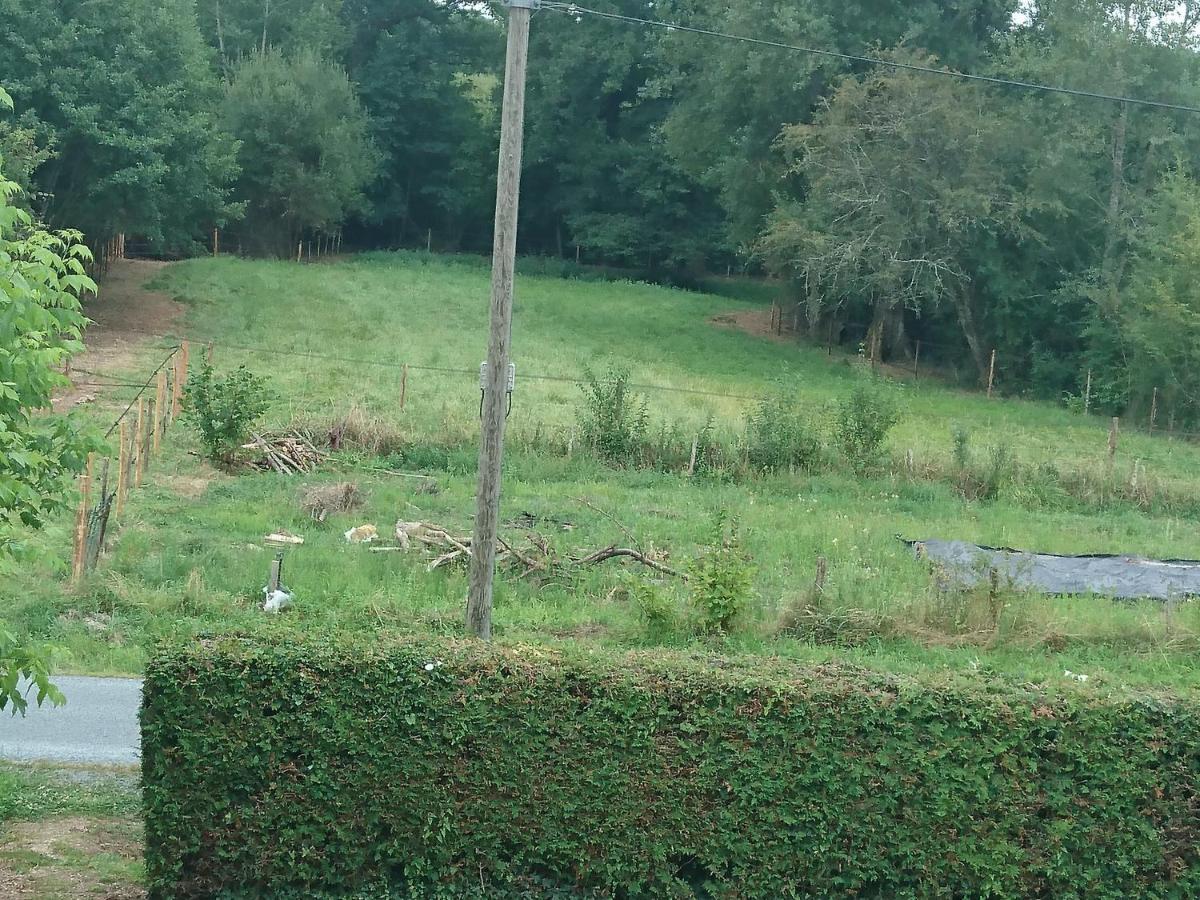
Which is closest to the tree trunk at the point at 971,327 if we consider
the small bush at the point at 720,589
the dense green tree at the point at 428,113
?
the dense green tree at the point at 428,113

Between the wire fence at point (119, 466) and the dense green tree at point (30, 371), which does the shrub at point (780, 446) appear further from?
the dense green tree at point (30, 371)

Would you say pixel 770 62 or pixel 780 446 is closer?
pixel 780 446

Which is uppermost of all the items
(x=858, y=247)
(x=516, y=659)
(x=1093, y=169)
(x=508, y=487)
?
(x=1093, y=169)

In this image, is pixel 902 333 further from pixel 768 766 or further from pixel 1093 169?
pixel 768 766

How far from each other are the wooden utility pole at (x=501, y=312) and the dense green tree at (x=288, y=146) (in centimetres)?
4483

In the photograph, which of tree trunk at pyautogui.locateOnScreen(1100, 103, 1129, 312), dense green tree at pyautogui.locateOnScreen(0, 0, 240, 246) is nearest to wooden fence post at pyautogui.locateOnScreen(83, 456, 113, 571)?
dense green tree at pyautogui.locateOnScreen(0, 0, 240, 246)

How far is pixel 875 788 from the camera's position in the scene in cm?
759

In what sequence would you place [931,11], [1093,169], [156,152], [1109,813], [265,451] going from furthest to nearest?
[931,11] < [1093,169] < [156,152] < [265,451] < [1109,813]

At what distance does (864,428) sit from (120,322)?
940 inches

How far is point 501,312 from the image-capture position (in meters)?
10.2

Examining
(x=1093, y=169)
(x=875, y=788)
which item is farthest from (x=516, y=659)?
(x=1093, y=169)

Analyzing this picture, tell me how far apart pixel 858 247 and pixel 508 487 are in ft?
65.4

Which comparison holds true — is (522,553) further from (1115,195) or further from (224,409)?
(1115,195)

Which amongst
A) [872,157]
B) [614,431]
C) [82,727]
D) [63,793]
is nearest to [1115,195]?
[872,157]
